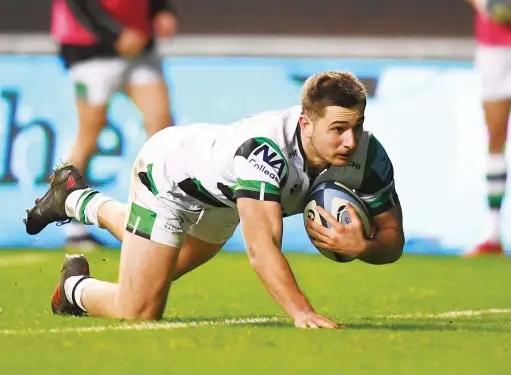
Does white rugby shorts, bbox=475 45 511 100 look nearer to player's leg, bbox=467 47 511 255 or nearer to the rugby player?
player's leg, bbox=467 47 511 255

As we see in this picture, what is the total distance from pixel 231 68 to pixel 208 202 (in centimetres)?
661

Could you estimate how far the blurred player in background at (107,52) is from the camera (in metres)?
13.7

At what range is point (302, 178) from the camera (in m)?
7.09

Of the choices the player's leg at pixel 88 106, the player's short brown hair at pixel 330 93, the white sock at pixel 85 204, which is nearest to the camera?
the player's short brown hair at pixel 330 93

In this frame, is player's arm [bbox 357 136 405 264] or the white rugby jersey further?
player's arm [bbox 357 136 405 264]

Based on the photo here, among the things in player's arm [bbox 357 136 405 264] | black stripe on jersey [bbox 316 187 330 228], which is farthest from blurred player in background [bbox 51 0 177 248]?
black stripe on jersey [bbox 316 187 330 228]

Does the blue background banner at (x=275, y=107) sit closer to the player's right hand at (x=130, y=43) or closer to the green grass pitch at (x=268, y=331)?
the player's right hand at (x=130, y=43)

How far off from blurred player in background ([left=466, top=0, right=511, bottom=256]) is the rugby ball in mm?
6446

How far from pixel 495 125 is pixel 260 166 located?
7.17 m

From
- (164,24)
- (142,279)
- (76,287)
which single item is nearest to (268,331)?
(142,279)


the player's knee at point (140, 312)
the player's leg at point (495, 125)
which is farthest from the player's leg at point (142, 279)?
the player's leg at point (495, 125)

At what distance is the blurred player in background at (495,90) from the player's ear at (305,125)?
6.74 metres

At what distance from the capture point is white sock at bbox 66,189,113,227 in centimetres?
858

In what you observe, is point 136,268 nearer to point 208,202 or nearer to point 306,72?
point 208,202
